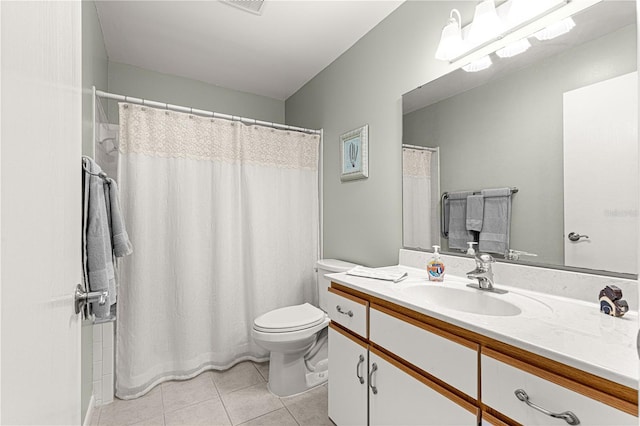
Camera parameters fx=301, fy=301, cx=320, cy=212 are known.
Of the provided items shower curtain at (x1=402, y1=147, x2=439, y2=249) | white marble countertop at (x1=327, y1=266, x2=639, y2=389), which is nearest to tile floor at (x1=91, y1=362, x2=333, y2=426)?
white marble countertop at (x1=327, y1=266, x2=639, y2=389)

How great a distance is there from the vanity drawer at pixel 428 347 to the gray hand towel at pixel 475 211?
2.11 ft

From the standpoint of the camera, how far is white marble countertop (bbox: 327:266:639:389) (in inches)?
25.8

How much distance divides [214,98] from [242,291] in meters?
1.92

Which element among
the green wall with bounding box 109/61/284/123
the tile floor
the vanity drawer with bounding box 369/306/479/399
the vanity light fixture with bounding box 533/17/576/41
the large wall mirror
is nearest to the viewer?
the vanity drawer with bounding box 369/306/479/399

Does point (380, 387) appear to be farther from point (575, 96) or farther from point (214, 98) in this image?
point (214, 98)

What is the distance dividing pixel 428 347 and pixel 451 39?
1.41 meters

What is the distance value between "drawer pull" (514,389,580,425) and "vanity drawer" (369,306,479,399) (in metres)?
0.12

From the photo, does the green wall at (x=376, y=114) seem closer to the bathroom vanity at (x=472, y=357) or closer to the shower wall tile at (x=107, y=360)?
the bathroom vanity at (x=472, y=357)

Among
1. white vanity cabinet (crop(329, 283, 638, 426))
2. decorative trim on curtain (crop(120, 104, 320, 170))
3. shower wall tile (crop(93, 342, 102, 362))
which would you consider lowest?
shower wall tile (crop(93, 342, 102, 362))

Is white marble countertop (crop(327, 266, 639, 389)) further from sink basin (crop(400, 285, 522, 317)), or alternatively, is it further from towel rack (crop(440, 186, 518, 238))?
towel rack (crop(440, 186, 518, 238))

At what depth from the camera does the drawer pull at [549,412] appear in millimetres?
664

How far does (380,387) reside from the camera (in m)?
1.23

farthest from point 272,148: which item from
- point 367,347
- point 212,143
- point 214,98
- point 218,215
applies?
point 367,347

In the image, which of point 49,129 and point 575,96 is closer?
point 49,129
